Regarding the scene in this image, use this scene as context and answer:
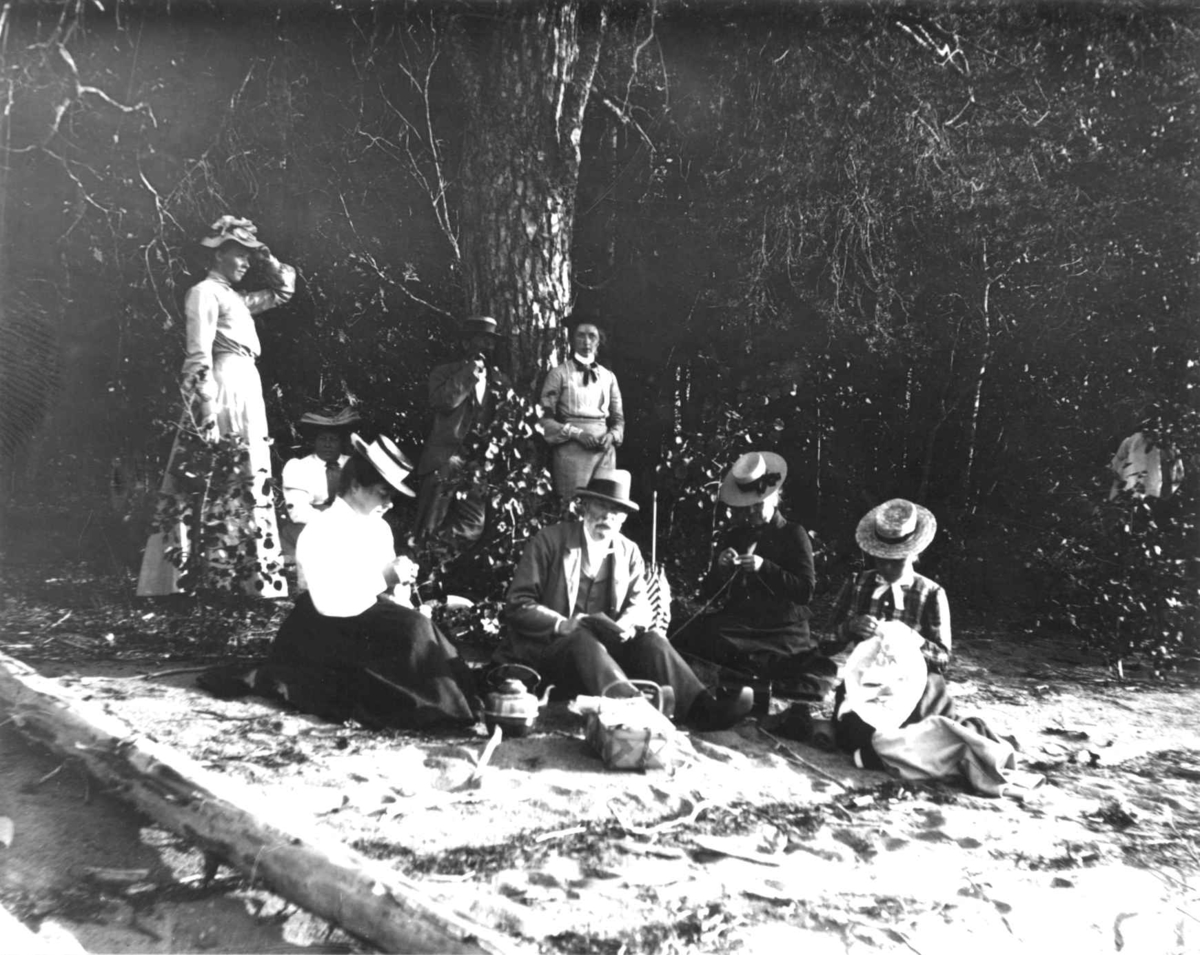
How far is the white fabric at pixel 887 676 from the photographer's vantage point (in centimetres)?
448

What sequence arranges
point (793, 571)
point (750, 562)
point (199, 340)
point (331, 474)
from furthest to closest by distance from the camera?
point (331, 474) → point (199, 340) → point (793, 571) → point (750, 562)

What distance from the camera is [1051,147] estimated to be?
825 centimetres

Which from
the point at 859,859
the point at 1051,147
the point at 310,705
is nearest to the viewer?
the point at 859,859

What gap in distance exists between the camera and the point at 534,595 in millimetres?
5062

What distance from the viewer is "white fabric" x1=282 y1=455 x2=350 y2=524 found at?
643cm

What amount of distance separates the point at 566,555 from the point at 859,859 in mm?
2132

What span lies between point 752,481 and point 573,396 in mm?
1810

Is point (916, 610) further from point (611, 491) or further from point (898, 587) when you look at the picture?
point (611, 491)

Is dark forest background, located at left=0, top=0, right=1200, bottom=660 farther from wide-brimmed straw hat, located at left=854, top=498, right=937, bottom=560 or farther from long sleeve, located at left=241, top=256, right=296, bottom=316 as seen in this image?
wide-brimmed straw hat, located at left=854, top=498, right=937, bottom=560

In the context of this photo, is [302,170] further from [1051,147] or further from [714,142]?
[1051,147]

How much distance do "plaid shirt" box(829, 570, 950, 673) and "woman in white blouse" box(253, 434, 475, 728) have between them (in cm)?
186

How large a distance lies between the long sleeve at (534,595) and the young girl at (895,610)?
1.38 meters

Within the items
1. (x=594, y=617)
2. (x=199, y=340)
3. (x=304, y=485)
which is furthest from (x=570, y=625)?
(x=199, y=340)

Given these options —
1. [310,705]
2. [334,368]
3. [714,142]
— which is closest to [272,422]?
[334,368]
